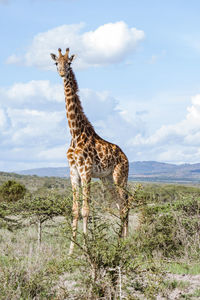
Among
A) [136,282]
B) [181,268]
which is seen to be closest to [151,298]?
[136,282]

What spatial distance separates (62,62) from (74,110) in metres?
1.26

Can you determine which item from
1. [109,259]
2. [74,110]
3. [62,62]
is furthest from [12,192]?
[109,259]

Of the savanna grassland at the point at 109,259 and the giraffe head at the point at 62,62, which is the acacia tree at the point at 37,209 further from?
the giraffe head at the point at 62,62

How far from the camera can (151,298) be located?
18.5 feet

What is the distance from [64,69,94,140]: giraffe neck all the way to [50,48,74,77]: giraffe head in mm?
240

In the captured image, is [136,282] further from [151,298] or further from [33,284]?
[33,284]

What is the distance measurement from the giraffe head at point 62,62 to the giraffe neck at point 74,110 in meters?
0.24

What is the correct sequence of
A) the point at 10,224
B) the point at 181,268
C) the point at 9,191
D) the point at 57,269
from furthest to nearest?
the point at 9,191 < the point at 10,224 < the point at 181,268 < the point at 57,269

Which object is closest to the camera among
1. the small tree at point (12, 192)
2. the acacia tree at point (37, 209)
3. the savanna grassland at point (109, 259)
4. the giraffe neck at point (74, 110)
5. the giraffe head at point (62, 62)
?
the savanna grassland at point (109, 259)

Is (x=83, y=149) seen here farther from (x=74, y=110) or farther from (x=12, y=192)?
(x=12, y=192)

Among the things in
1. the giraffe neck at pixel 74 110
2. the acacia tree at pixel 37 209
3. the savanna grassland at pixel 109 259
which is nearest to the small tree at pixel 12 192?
the savanna grassland at pixel 109 259

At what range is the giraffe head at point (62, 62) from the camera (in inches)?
395

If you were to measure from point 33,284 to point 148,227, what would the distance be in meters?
4.47

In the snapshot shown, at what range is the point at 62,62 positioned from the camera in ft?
32.9
